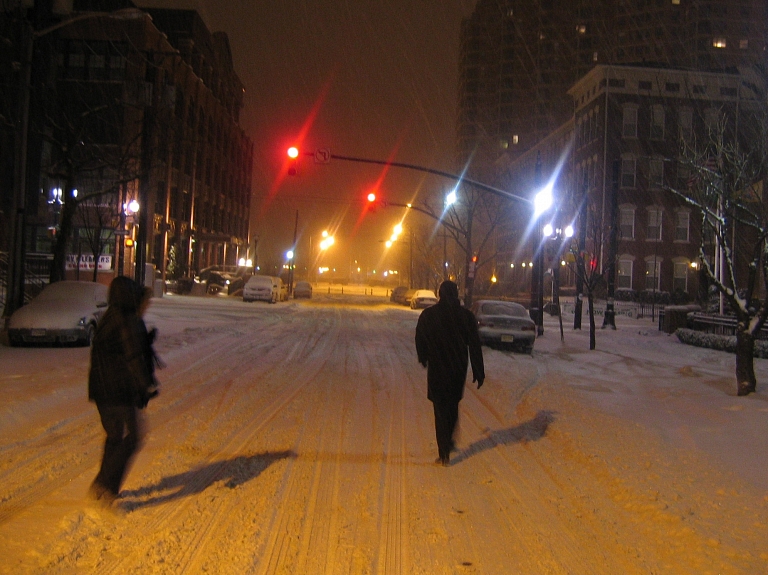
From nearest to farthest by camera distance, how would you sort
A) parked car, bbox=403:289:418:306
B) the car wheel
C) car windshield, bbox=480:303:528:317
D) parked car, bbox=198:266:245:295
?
the car wheel
car windshield, bbox=480:303:528:317
parked car, bbox=198:266:245:295
parked car, bbox=403:289:418:306

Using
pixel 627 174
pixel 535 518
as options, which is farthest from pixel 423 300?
pixel 535 518

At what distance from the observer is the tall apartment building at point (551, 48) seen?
97.9m

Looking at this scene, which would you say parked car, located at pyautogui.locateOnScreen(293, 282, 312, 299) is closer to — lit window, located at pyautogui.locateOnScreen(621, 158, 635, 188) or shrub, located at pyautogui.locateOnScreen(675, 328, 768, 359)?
lit window, located at pyautogui.locateOnScreen(621, 158, 635, 188)

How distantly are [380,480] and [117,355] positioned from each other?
2.74 metres

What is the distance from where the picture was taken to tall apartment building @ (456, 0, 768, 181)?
97.9 meters

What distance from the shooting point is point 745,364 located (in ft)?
41.6

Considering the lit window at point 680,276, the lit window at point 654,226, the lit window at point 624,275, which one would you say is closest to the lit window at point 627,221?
the lit window at point 654,226

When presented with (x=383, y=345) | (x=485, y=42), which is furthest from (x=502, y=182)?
(x=485, y=42)

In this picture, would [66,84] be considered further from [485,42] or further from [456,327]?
[485,42]

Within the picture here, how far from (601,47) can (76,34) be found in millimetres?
88579

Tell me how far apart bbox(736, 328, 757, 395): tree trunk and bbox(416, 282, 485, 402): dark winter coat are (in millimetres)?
7545

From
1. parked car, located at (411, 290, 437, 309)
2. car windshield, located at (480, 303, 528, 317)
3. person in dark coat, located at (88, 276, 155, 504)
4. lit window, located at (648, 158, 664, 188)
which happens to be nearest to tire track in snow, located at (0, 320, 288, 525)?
person in dark coat, located at (88, 276, 155, 504)

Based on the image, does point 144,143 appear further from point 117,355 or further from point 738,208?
point 117,355

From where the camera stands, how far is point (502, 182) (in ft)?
150
